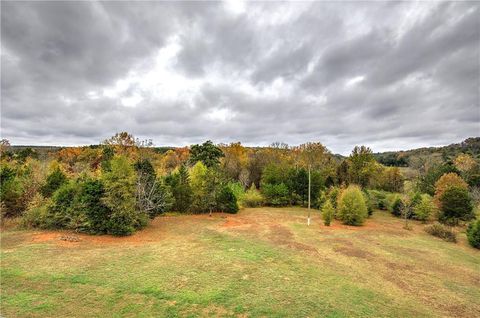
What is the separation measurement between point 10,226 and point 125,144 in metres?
28.4

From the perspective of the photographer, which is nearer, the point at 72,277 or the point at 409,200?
the point at 72,277

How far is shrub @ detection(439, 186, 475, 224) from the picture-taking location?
2372 cm

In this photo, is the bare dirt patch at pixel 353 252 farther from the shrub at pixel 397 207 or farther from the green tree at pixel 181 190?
the shrub at pixel 397 207

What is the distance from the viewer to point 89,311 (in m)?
7.43

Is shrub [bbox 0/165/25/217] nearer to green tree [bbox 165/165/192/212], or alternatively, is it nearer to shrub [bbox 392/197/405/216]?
→ green tree [bbox 165/165/192/212]

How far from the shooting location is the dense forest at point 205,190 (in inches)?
661

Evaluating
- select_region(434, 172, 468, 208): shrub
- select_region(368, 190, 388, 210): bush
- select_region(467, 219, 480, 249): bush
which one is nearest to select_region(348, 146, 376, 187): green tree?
select_region(368, 190, 388, 210): bush

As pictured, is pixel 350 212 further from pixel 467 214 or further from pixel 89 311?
pixel 89 311

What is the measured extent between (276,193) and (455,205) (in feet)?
57.5

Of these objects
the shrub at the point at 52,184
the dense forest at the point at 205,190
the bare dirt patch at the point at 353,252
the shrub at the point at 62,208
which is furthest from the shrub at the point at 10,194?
the bare dirt patch at the point at 353,252

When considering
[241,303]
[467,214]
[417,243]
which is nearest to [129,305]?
[241,303]

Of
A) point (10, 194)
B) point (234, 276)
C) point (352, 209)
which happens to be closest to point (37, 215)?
point (10, 194)

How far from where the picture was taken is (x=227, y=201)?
88.4 feet

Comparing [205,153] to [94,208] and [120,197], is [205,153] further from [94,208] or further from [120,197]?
[94,208]
